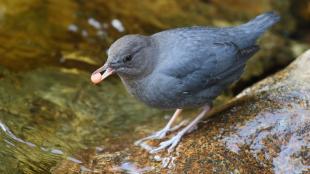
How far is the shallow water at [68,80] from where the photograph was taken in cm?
440

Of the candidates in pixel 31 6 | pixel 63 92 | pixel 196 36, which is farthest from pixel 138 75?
pixel 31 6

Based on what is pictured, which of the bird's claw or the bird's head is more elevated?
the bird's head

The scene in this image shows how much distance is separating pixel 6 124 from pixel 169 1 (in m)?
3.50

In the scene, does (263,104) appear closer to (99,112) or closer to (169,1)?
(99,112)

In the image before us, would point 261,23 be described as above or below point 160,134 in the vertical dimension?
above

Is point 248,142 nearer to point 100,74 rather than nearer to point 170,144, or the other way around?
point 170,144

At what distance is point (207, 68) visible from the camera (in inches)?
172

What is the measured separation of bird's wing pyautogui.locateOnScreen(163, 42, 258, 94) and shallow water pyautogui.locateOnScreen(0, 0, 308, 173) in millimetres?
759

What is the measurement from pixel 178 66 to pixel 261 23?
3.26ft

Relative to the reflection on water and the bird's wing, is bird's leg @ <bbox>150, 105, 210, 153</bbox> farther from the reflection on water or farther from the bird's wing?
the reflection on water

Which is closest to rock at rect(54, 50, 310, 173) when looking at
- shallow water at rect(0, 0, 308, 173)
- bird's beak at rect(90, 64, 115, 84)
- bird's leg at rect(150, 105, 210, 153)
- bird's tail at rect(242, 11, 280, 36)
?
bird's leg at rect(150, 105, 210, 153)

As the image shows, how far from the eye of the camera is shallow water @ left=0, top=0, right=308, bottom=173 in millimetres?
4402

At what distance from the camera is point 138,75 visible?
4.35 metres

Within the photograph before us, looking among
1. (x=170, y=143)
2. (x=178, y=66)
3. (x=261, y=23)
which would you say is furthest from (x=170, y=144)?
(x=261, y=23)
